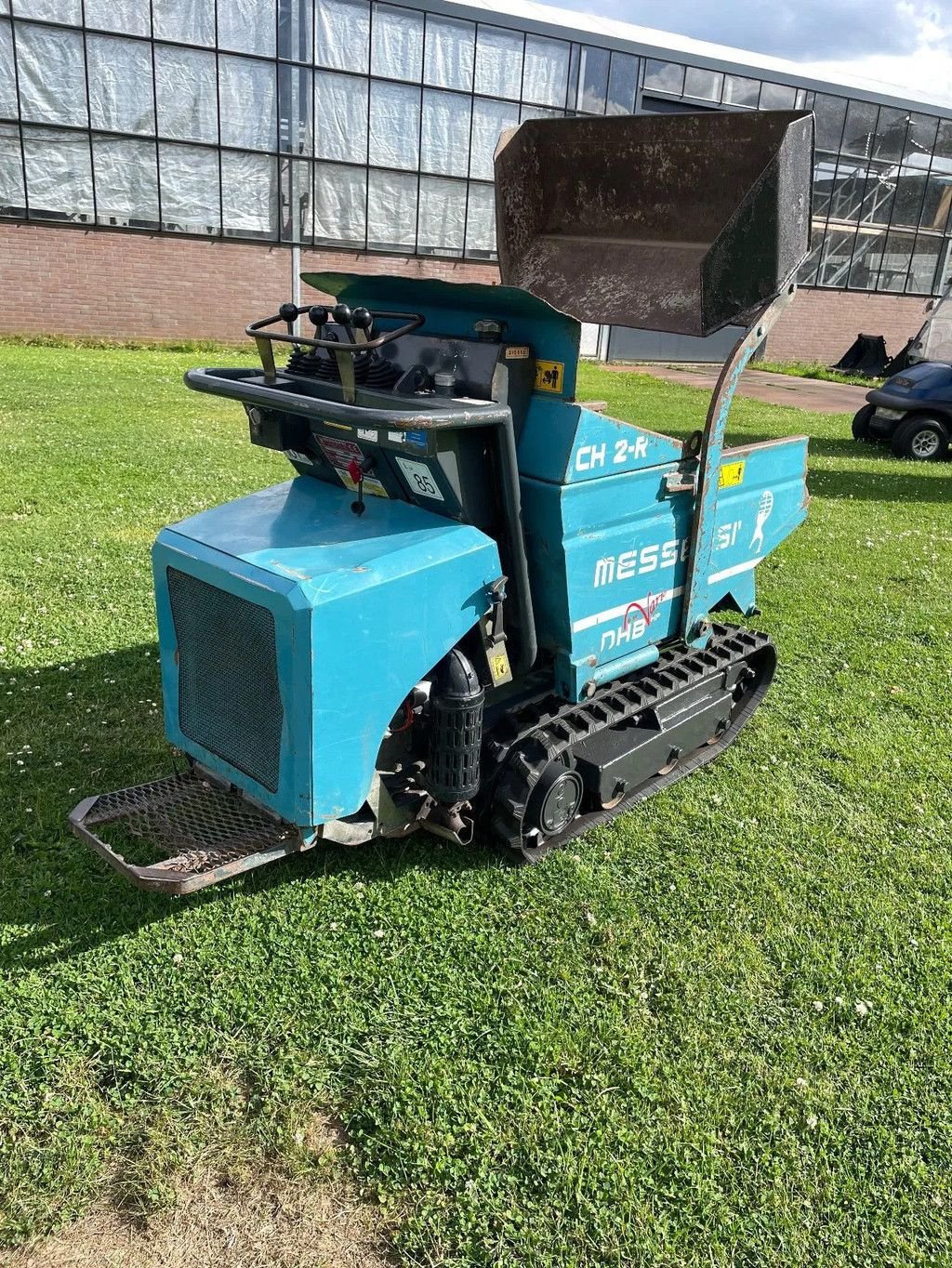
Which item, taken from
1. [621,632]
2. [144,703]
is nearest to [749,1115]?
[621,632]

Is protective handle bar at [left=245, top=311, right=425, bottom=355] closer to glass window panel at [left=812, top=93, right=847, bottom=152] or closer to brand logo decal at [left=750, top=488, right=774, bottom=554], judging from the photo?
brand logo decal at [left=750, top=488, right=774, bottom=554]

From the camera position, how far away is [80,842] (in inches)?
168

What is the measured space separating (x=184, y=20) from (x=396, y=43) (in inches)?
193

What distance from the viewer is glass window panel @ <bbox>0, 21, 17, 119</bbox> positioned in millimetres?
20078

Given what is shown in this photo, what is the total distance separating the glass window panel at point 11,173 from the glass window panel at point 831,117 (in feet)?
71.3

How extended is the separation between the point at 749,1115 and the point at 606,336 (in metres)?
27.4

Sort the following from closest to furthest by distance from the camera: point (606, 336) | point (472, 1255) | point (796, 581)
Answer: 1. point (472, 1255)
2. point (796, 581)
3. point (606, 336)

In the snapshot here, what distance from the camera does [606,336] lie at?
93.6 feet

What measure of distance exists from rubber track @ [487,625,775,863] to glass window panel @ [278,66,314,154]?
2117 centimetres

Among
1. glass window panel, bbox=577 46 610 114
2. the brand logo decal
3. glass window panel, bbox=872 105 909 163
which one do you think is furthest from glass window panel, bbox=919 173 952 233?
the brand logo decal

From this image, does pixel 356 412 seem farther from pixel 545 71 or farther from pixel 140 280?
pixel 545 71

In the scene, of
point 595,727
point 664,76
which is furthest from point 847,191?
point 595,727

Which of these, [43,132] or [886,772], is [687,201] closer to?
[886,772]

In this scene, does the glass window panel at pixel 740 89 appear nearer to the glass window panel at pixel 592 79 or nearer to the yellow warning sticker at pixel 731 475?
the glass window panel at pixel 592 79
